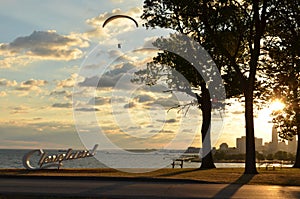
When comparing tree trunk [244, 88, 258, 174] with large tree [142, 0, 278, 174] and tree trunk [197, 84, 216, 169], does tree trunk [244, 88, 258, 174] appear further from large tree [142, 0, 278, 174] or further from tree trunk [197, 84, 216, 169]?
tree trunk [197, 84, 216, 169]

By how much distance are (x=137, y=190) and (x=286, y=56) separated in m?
23.6

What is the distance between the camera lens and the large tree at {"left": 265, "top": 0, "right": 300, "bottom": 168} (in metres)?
36.7

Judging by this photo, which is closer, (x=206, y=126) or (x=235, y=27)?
(x=235, y=27)

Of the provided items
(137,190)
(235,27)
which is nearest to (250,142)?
(235,27)

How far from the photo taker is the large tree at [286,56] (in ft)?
120

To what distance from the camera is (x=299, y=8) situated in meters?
36.2

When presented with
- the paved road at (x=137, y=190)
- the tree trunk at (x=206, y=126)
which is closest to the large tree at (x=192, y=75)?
the tree trunk at (x=206, y=126)

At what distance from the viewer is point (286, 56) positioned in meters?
40.4

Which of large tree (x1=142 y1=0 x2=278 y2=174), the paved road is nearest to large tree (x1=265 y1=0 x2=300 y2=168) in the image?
large tree (x1=142 y1=0 x2=278 y2=174)

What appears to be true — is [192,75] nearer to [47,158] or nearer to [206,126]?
[206,126]

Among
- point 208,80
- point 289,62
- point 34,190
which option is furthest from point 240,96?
point 34,190

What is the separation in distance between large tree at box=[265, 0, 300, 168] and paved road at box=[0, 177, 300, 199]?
16.4 meters

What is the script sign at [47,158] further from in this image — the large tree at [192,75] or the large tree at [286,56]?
Answer: the large tree at [286,56]

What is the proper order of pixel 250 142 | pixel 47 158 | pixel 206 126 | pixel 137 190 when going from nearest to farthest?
pixel 137 190 < pixel 250 142 < pixel 47 158 < pixel 206 126
